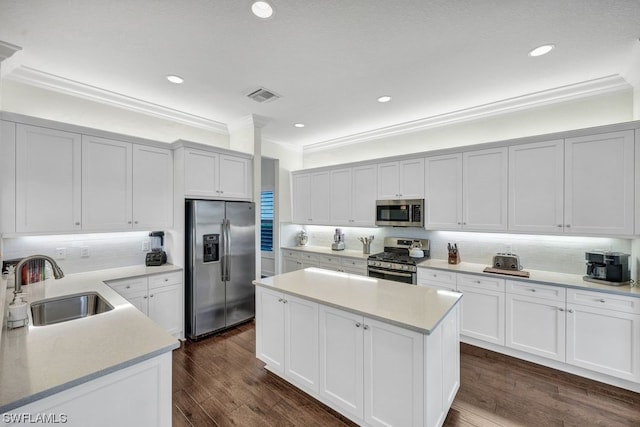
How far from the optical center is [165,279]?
3.21 meters

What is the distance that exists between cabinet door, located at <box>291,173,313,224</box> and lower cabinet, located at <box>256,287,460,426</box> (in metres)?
2.90

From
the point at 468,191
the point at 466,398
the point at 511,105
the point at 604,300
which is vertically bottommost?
the point at 466,398

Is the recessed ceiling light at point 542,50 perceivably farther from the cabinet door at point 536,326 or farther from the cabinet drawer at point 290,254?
the cabinet drawer at point 290,254

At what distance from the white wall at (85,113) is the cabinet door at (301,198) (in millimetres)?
1975

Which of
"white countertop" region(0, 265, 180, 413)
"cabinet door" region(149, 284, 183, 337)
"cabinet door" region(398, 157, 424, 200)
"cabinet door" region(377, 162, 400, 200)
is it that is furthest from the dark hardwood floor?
"cabinet door" region(377, 162, 400, 200)

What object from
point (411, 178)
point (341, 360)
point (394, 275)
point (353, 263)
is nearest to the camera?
point (341, 360)

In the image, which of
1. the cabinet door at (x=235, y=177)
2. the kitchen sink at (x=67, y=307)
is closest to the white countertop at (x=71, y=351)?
the kitchen sink at (x=67, y=307)

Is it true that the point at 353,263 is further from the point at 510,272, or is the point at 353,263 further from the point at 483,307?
the point at 510,272

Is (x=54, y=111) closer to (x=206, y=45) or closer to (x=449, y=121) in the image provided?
(x=206, y=45)

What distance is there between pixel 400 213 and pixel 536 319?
1.94 meters

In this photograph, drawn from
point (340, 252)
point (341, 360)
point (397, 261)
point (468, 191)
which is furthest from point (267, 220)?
point (341, 360)

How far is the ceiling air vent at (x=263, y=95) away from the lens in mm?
3098

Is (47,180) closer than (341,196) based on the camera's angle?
Yes

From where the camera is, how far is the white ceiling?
6.02 ft
